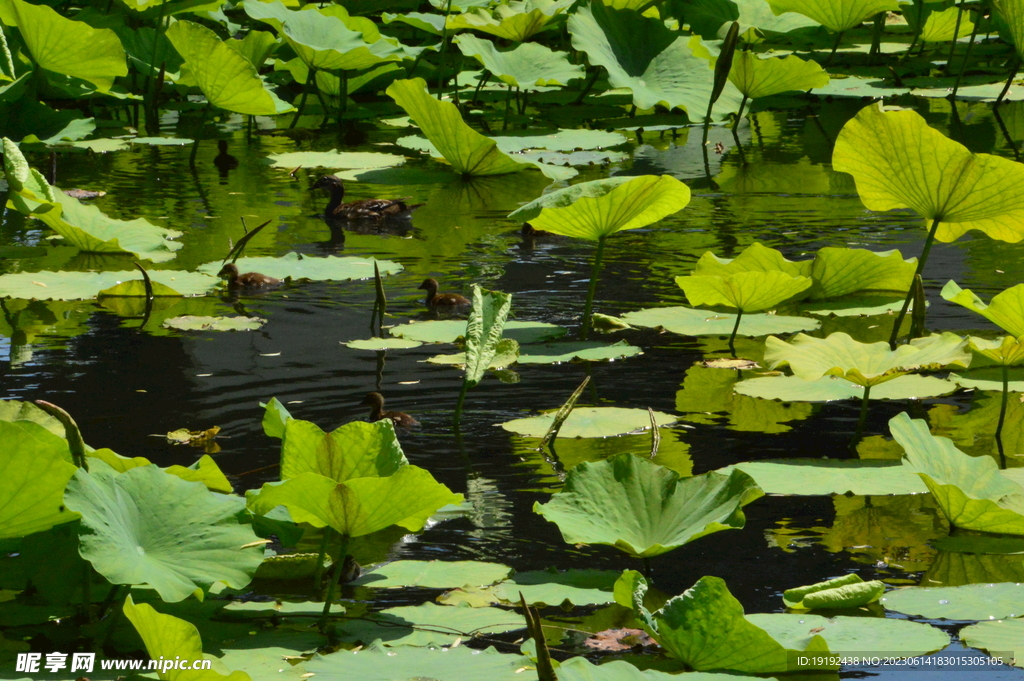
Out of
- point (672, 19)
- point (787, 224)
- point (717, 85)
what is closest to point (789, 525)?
point (787, 224)

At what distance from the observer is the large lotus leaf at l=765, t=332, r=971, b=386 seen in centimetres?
252

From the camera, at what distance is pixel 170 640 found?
4.92 ft

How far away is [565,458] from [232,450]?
688 millimetres

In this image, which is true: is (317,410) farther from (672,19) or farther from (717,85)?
(672,19)

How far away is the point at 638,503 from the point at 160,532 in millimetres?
755

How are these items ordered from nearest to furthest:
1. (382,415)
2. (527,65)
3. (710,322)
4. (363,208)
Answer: (382,415) < (710,322) < (363,208) < (527,65)

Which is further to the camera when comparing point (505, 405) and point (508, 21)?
point (508, 21)

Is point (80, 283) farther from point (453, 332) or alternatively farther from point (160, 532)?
point (160, 532)

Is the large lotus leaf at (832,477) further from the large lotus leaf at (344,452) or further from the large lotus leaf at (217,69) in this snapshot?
the large lotus leaf at (217,69)

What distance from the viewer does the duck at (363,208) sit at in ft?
17.0

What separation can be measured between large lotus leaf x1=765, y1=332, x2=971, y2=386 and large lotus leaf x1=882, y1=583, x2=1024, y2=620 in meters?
0.56

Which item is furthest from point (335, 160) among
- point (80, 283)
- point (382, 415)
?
point (382, 415)

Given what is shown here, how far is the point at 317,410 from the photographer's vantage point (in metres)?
2.89

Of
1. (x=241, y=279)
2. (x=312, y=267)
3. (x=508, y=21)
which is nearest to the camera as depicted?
(x=241, y=279)
